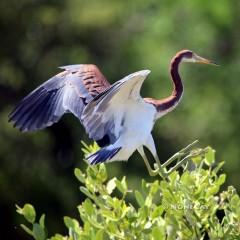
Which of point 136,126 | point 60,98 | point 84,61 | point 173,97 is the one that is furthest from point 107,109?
point 84,61

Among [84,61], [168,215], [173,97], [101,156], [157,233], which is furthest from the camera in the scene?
[84,61]

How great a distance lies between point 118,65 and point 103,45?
23.5 inches

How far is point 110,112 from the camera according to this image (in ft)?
15.4

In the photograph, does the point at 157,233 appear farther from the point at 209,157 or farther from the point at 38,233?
the point at 209,157

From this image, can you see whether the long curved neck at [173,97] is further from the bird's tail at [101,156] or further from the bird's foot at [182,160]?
the bird's tail at [101,156]

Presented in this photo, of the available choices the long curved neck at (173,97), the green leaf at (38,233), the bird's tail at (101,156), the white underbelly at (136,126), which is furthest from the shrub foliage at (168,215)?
the long curved neck at (173,97)

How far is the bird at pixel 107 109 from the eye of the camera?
4.52m

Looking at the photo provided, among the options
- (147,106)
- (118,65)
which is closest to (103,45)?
(118,65)

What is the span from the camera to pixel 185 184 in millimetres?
4102

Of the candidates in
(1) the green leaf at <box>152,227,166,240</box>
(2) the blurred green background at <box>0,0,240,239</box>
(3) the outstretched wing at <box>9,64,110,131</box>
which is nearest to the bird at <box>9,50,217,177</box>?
(3) the outstretched wing at <box>9,64,110,131</box>

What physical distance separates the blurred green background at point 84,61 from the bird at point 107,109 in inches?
324

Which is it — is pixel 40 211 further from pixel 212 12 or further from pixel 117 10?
pixel 212 12

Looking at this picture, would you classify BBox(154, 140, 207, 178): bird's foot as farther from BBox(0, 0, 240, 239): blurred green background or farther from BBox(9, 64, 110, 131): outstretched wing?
Answer: BBox(0, 0, 240, 239): blurred green background

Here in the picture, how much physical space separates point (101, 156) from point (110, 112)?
40cm
